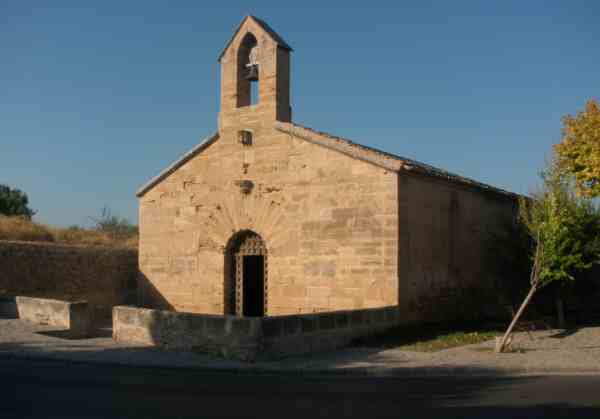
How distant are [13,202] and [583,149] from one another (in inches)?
1651

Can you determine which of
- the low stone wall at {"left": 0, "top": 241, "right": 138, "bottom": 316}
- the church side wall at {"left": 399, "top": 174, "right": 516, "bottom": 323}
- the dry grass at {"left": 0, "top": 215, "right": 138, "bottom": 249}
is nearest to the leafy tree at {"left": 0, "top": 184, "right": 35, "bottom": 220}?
the dry grass at {"left": 0, "top": 215, "right": 138, "bottom": 249}

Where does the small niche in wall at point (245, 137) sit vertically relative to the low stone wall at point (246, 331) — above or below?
above

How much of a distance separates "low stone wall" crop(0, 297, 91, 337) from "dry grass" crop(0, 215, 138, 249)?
640 cm

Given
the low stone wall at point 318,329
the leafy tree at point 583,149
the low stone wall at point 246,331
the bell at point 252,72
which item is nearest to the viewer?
the low stone wall at point 246,331

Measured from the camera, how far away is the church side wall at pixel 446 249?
47.3 ft

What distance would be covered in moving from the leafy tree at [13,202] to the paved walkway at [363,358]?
114 ft

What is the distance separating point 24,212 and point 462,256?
1490 inches

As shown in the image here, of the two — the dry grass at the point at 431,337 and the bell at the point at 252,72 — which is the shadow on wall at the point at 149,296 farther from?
the dry grass at the point at 431,337

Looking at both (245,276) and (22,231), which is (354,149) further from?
(22,231)

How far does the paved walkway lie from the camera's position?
32.4ft

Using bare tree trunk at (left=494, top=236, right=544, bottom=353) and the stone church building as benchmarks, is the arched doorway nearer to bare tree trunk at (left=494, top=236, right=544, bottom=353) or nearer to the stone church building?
the stone church building

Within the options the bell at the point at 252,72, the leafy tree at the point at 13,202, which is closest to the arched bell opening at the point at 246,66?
the bell at the point at 252,72

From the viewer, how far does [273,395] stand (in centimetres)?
795

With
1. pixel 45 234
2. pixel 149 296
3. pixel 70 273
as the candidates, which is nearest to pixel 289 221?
pixel 149 296
